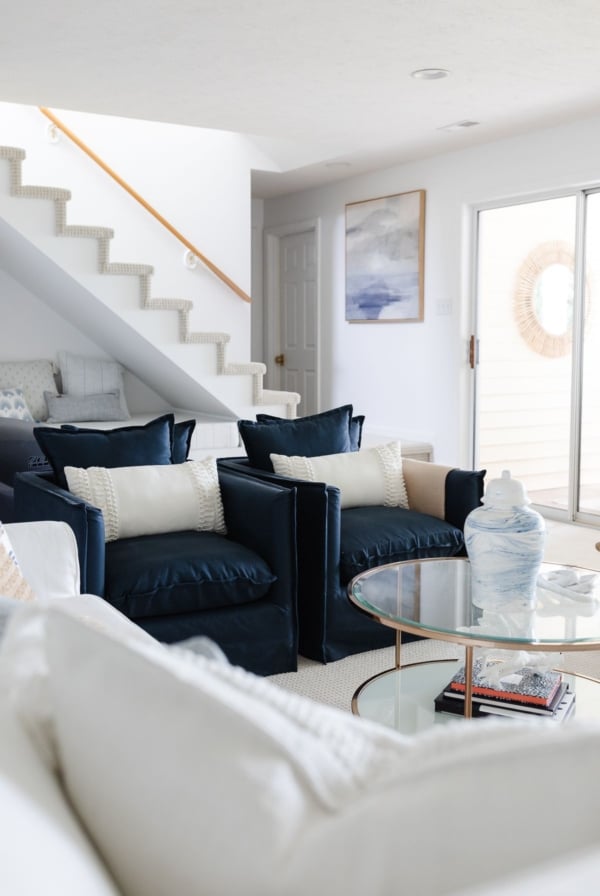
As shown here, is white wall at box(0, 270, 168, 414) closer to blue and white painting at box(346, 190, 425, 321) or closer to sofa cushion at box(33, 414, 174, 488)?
blue and white painting at box(346, 190, 425, 321)

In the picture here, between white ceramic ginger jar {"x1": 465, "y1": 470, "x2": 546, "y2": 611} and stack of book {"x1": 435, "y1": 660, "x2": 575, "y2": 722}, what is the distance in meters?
0.20

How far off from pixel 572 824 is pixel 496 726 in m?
0.08

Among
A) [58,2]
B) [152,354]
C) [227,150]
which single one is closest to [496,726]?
[58,2]

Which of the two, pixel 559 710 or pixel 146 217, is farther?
pixel 146 217

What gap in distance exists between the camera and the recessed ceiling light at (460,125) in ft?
18.1

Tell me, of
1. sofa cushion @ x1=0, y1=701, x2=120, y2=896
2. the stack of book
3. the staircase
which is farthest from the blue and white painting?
sofa cushion @ x1=0, y1=701, x2=120, y2=896

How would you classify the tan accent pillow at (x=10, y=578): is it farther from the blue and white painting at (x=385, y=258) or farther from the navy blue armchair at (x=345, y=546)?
the blue and white painting at (x=385, y=258)

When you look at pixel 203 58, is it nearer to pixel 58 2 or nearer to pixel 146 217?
pixel 58 2

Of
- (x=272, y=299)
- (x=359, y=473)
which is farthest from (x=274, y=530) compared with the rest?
(x=272, y=299)

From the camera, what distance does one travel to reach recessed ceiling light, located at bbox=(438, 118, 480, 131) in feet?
18.1

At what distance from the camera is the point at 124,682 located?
73 cm

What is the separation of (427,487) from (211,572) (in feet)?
3.65

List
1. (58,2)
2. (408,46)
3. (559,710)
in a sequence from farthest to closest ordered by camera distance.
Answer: (408,46), (58,2), (559,710)

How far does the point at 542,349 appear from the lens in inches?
240
